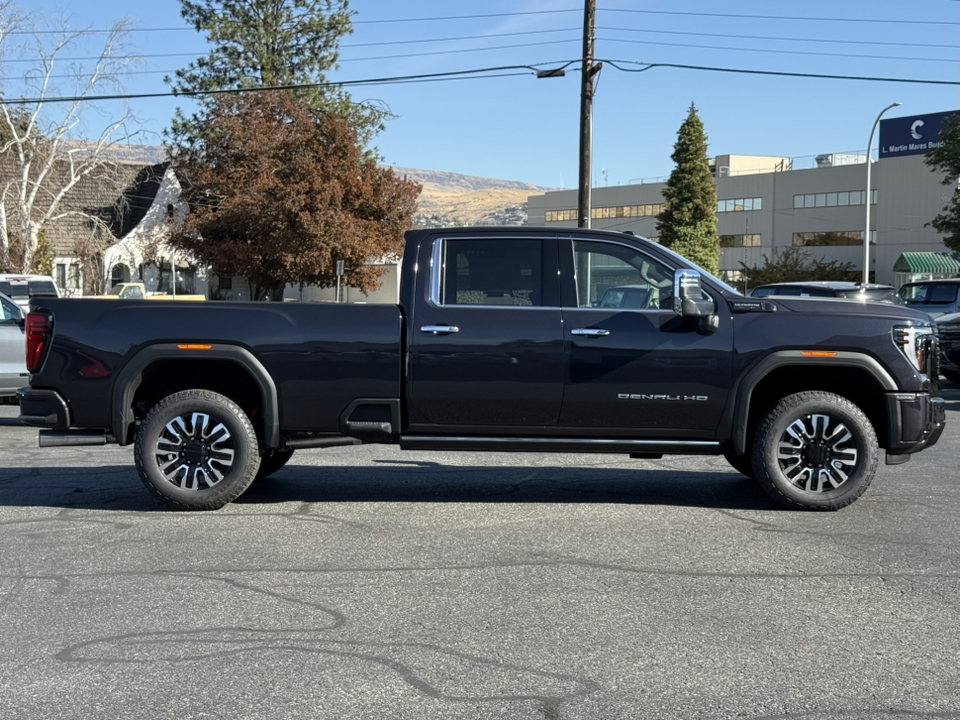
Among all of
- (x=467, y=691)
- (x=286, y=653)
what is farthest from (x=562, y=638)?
(x=286, y=653)

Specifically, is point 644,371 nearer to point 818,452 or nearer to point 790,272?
point 818,452

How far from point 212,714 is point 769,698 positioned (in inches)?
83.0

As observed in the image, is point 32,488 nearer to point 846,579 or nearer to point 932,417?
point 846,579

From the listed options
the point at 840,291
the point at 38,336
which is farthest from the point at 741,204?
the point at 38,336

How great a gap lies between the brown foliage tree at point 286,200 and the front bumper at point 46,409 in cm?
3561

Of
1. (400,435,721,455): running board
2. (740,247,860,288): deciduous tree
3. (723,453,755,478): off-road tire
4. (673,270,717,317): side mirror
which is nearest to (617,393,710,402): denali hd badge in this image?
(400,435,721,455): running board

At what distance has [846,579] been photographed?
19.8 feet

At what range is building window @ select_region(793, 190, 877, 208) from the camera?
7331cm

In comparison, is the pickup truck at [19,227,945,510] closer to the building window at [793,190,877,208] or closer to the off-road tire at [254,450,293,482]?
the off-road tire at [254,450,293,482]

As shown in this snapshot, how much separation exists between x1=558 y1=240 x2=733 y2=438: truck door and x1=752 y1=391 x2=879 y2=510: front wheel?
0.43 metres

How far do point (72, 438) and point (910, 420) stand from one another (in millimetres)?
5874

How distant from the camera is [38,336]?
786 centimetres

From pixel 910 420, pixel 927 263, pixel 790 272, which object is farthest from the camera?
pixel 927 263

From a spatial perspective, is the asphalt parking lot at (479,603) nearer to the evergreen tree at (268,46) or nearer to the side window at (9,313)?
the side window at (9,313)
